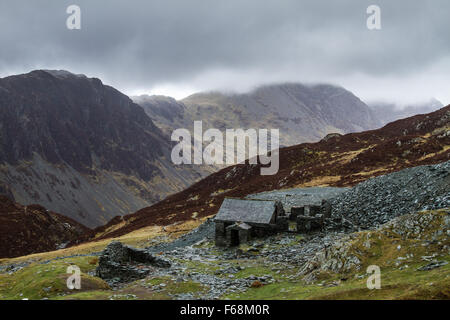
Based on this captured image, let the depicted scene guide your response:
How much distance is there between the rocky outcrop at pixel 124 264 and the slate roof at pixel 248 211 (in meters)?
11.9

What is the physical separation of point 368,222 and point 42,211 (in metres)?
123

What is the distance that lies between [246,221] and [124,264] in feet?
51.1

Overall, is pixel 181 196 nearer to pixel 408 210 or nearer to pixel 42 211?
pixel 42 211

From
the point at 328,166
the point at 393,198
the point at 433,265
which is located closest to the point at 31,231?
the point at 328,166

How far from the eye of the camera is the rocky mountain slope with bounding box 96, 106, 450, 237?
77.7 meters

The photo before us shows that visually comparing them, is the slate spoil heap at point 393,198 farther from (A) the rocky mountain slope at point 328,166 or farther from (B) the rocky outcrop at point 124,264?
(A) the rocky mountain slope at point 328,166

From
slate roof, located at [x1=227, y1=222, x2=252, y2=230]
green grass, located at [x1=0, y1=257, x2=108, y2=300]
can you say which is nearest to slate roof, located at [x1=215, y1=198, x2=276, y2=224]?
slate roof, located at [x1=227, y1=222, x2=252, y2=230]

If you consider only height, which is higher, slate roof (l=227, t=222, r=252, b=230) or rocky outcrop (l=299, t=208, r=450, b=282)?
rocky outcrop (l=299, t=208, r=450, b=282)

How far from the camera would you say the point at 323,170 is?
288 ft

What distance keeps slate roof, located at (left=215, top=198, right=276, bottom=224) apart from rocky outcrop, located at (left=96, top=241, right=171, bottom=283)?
38.9ft

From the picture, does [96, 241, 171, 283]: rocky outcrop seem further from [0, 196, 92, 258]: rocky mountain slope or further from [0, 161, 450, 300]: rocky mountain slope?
[0, 196, 92, 258]: rocky mountain slope

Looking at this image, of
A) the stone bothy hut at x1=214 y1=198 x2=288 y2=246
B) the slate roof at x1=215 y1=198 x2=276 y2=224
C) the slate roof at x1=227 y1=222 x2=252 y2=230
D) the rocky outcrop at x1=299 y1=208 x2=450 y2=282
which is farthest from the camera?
the slate roof at x1=215 y1=198 x2=276 y2=224

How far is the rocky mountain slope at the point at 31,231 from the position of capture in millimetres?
102062

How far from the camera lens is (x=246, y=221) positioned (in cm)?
3906
